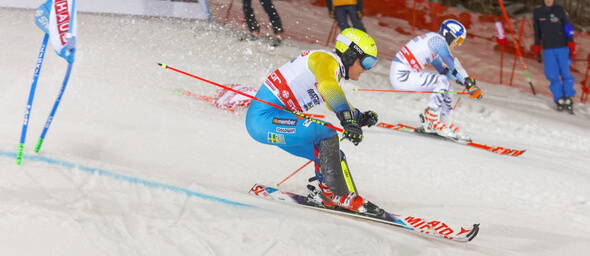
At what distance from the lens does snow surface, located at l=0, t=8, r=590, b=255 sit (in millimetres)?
3438

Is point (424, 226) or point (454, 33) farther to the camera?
point (454, 33)

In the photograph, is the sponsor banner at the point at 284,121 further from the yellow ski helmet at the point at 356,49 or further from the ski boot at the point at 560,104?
the ski boot at the point at 560,104

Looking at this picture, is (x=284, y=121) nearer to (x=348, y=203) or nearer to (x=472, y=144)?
(x=348, y=203)

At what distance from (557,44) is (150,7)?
24.6 ft

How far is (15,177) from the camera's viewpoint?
3.83 meters

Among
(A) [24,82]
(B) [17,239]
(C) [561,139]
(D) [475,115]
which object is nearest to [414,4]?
(D) [475,115]

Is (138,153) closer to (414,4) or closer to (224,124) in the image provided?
(224,124)

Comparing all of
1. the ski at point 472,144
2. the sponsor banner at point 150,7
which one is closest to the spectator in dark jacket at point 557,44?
the ski at point 472,144

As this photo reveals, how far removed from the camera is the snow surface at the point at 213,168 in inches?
135

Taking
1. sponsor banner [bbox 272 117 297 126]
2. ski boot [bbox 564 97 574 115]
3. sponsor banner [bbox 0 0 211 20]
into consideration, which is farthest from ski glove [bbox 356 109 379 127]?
sponsor banner [bbox 0 0 211 20]

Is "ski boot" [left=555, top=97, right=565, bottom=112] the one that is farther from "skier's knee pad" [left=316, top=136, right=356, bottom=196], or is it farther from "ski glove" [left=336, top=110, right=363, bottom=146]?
"ski glove" [left=336, top=110, right=363, bottom=146]

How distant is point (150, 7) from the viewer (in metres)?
10.6

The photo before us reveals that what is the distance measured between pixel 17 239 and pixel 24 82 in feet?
14.5

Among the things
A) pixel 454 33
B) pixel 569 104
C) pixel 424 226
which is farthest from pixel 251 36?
pixel 424 226
